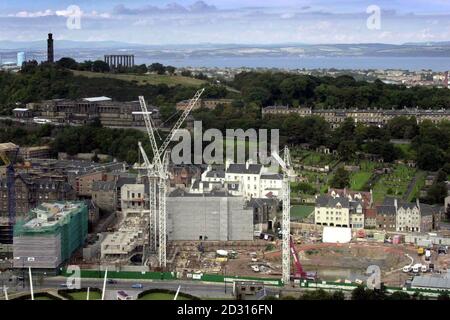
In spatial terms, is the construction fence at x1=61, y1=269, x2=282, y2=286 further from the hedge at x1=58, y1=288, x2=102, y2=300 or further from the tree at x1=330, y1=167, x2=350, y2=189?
the tree at x1=330, y1=167, x2=350, y2=189

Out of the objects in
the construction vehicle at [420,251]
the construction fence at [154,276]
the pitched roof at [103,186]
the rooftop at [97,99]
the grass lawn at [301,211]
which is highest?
the rooftop at [97,99]

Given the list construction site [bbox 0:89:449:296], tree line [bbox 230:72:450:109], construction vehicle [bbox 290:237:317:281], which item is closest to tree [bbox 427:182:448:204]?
construction site [bbox 0:89:449:296]

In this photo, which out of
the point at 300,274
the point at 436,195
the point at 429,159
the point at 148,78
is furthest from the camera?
the point at 148,78

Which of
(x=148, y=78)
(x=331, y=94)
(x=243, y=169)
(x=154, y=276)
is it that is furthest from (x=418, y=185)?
(x=148, y=78)

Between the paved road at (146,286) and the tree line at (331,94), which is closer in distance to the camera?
the paved road at (146,286)

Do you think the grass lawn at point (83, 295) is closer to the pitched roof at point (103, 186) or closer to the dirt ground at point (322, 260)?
the dirt ground at point (322, 260)

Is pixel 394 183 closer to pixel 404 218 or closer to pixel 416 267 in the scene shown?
pixel 404 218

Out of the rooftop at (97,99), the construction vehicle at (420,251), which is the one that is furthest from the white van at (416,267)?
the rooftop at (97,99)

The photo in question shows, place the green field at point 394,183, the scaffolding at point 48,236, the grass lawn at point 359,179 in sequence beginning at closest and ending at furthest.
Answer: the scaffolding at point 48,236 → the green field at point 394,183 → the grass lawn at point 359,179
